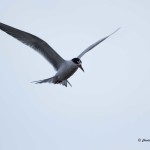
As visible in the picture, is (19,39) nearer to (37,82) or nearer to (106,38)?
(37,82)

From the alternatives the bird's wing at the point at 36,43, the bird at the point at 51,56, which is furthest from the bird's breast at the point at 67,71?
the bird's wing at the point at 36,43

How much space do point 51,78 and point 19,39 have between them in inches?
44.4

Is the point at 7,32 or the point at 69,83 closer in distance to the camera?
the point at 7,32

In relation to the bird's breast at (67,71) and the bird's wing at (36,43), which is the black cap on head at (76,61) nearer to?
the bird's breast at (67,71)

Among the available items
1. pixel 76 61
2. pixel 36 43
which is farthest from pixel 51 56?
pixel 76 61

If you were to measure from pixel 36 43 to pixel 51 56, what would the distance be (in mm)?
523

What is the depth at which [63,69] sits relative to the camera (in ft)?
48.0

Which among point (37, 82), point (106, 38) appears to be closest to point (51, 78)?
point (37, 82)

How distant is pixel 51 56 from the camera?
15.2 metres

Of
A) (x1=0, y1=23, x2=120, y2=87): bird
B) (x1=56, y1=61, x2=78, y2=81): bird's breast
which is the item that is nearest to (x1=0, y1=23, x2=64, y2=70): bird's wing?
(x1=0, y1=23, x2=120, y2=87): bird

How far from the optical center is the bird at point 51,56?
14241 millimetres

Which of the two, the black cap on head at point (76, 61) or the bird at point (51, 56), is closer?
the bird at point (51, 56)

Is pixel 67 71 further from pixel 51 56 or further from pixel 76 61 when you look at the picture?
pixel 51 56

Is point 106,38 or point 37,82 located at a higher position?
point 106,38
